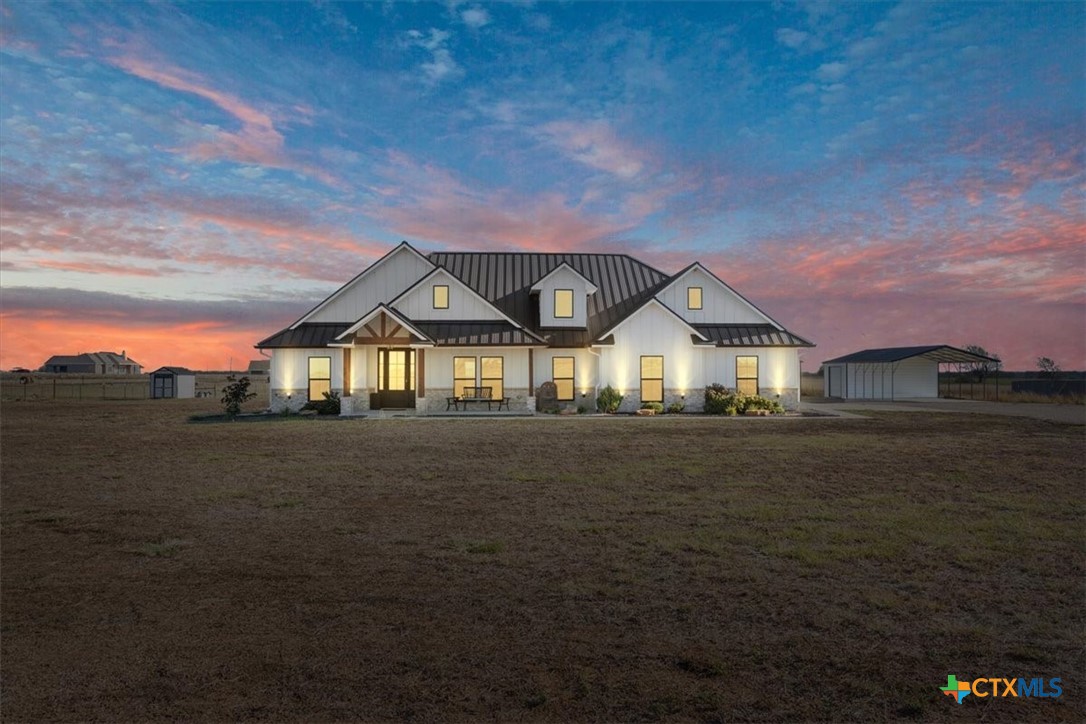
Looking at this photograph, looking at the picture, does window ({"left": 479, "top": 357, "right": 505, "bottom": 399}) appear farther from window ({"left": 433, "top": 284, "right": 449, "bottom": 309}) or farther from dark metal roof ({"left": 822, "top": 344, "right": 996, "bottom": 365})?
dark metal roof ({"left": 822, "top": 344, "right": 996, "bottom": 365})

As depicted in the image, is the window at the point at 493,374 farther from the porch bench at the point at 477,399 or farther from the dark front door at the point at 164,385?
the dark front door at the point at 164,385

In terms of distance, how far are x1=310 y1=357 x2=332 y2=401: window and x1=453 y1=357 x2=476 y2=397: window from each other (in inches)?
234

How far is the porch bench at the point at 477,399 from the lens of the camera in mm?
29922

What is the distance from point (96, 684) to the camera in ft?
15.2

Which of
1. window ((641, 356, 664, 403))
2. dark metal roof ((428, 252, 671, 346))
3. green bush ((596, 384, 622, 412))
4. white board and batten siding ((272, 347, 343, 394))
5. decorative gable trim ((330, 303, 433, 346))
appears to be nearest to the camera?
decorative gable trim ((330, 303, 433, 346))


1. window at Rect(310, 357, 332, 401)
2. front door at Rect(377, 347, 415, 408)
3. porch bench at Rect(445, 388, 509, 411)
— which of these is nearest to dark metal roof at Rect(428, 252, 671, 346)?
porch bench at Rect(445, 388, 509, 411)

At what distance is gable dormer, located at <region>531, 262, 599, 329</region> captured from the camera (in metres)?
32.6

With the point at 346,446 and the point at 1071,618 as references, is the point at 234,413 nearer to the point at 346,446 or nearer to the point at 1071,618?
the point at 346,446

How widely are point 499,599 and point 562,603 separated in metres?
0.59

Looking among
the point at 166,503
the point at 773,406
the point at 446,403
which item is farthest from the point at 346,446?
the point at 773,406

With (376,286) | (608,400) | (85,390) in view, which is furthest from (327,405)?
(85,390)

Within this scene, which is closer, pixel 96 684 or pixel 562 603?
pixel 96 684

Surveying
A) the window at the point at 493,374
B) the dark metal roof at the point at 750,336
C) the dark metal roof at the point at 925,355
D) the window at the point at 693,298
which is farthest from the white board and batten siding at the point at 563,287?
the dark metal roof at the point at 925,355

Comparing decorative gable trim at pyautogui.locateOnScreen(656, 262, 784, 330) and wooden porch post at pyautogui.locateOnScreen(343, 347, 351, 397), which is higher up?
decorative gable trim at pyautogui.locateOnScreen(656, 262, 784, 330)
